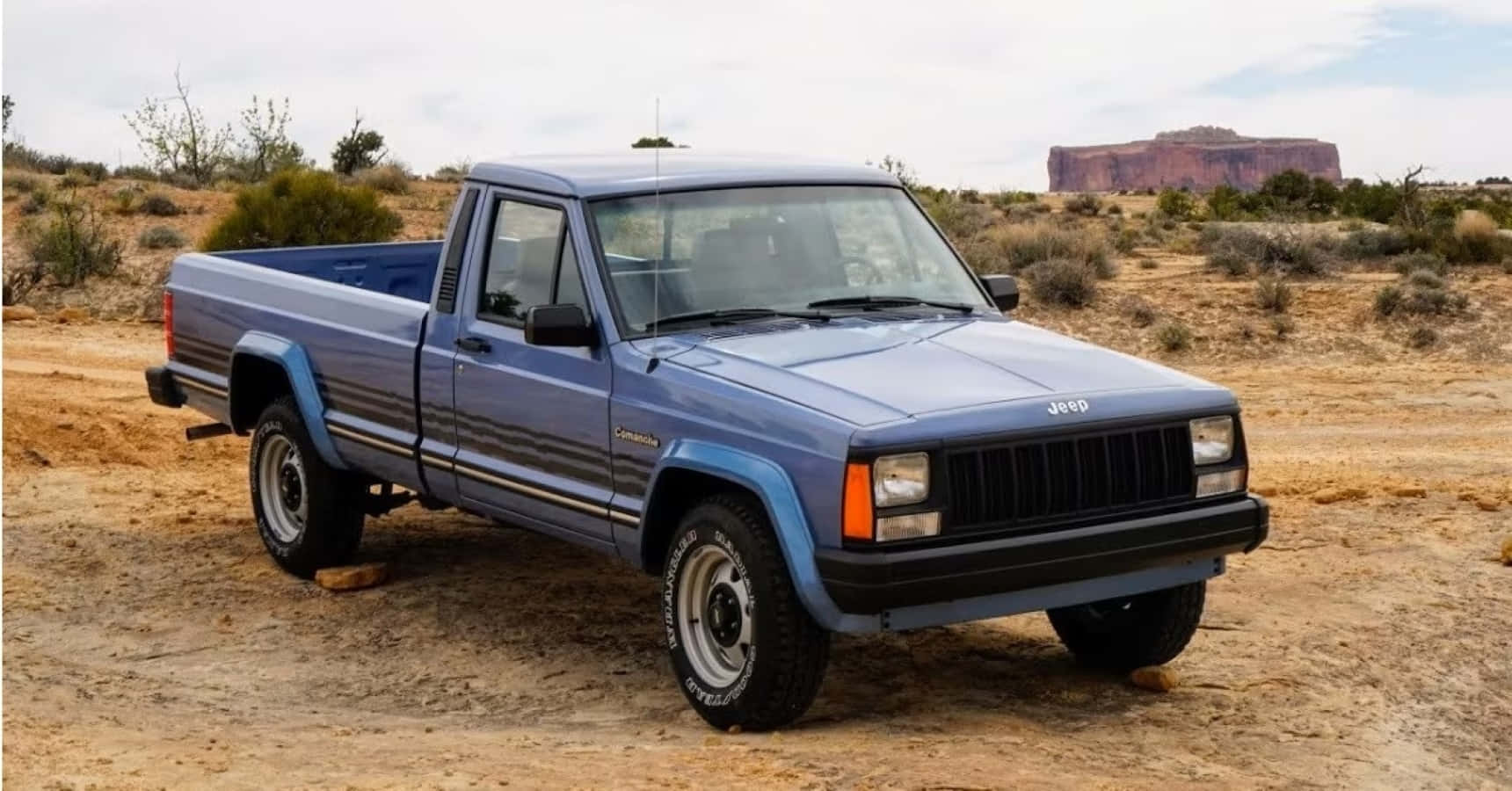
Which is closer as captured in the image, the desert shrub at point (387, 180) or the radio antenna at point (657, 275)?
the radio antenna at point (657, 275)

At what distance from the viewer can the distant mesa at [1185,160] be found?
125062mm

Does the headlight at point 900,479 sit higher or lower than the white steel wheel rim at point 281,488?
higher

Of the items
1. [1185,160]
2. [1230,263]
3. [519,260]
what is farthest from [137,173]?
[1185,160]

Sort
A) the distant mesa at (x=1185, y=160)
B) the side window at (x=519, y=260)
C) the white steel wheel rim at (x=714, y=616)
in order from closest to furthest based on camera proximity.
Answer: the white steel wheel rim at (x=714, y=616), the side window at (x=519, y=260), the distant mesa at (x=1185, y=160)

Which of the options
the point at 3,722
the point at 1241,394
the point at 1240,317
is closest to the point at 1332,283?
the point at 1240,317

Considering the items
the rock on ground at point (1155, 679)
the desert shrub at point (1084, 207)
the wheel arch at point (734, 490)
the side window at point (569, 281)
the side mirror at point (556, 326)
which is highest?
the desert shrub at point (1084, 207)

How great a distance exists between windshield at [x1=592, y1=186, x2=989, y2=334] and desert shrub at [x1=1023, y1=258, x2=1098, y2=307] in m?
13.7

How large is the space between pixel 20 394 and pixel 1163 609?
10.2 meters

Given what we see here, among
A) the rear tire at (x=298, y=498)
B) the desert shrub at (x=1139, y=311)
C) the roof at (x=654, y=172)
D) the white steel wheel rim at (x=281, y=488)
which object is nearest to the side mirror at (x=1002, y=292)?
the roof at (x=654, y=172)

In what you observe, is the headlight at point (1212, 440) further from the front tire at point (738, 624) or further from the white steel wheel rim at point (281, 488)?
the white steel wheel rim at point (281, 488)

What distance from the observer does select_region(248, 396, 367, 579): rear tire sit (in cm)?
900

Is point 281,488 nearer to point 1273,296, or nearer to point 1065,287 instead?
point 1065,287

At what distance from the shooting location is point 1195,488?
6625 millimetres

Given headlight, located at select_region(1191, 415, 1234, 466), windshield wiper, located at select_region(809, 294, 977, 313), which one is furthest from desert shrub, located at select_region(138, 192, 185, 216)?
headlight, located at select_region(1191, 415, 1234, 466)
